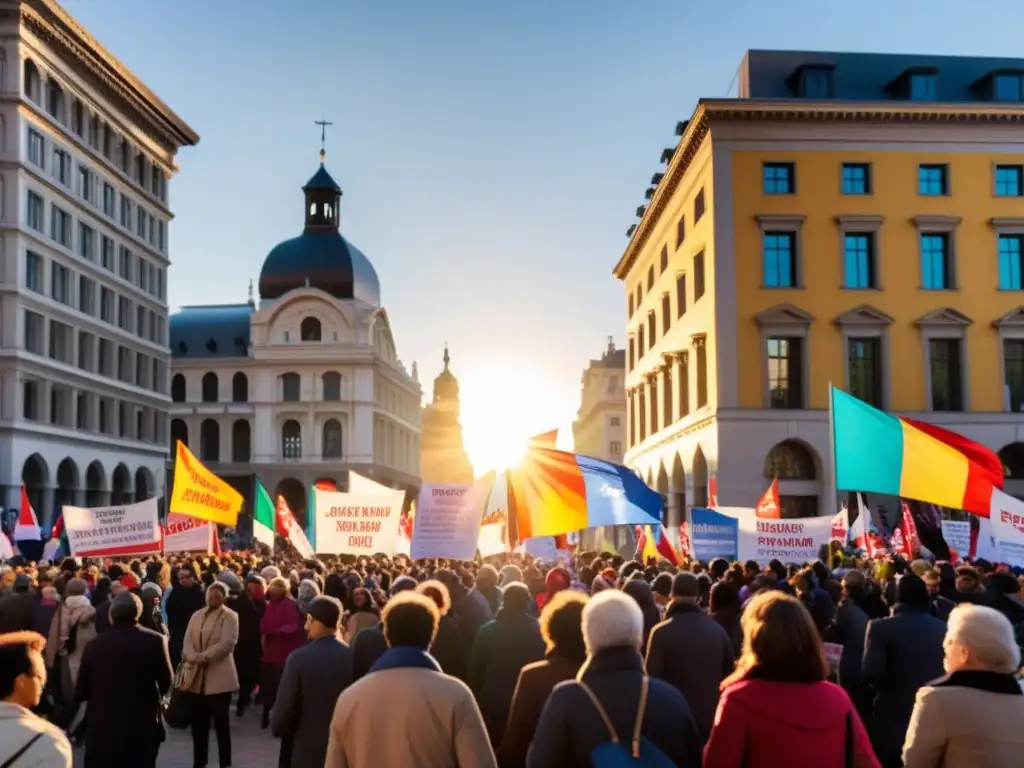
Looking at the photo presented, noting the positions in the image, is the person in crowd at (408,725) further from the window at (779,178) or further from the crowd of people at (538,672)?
the window at (779,178)

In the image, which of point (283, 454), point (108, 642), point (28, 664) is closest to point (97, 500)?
point (283, 454)

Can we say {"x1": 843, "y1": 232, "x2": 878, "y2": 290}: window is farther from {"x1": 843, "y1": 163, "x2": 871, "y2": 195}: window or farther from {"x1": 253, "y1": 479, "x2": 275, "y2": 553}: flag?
{"x1": 253, "y1": 479, "x2": 275, "y2": 553}: flag

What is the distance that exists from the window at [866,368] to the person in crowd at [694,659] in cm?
3311

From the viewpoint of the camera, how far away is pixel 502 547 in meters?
23.7

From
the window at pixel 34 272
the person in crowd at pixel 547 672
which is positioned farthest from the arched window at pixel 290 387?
the person in crowd at pixel 547 672

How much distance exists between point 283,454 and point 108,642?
7797cm

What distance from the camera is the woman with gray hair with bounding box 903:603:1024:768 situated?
497 centimetres

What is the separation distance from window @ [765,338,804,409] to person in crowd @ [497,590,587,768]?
33991mm

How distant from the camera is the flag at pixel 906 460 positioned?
13062 millimetres

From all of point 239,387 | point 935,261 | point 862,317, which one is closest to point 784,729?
point 862,317

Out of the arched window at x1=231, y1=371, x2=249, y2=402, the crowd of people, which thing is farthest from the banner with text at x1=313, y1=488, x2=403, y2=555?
the arched window at x1=231, y1=371, x2=249, y2=402

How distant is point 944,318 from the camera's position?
40000 millimetres

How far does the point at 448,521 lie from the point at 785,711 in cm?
1139

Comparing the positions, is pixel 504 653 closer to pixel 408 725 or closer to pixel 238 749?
pixel 408 725
